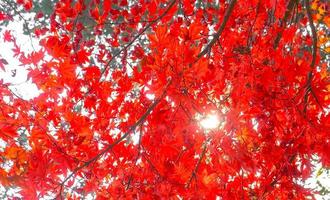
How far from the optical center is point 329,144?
8.16 feet

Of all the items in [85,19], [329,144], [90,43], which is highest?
[85,19]

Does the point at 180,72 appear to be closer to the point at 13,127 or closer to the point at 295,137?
the point at 295,137

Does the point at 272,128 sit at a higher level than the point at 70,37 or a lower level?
lower

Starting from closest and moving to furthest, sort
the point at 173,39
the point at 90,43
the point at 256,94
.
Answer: the point at 173,39, the point at 256,94, the point at 90,43

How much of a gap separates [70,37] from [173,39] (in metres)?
2.63

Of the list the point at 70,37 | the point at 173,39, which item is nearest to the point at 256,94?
the point at 173,39

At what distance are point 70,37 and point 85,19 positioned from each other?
9.58 feet

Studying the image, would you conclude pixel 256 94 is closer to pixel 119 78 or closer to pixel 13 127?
pixel 13 127

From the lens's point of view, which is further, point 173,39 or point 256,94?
point 256,94

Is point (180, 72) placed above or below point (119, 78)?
below

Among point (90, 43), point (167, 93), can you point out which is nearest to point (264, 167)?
point (167, 93)

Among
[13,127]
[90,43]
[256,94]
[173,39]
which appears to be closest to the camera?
[173,39]

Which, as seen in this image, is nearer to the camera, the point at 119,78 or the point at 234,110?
the point at 234,110

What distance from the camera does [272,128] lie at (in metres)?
2.98
